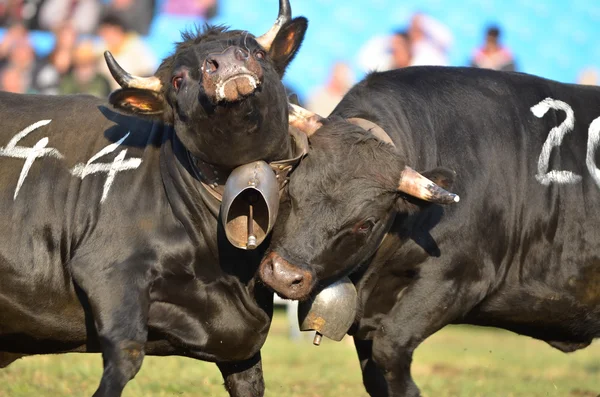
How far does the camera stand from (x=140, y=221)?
569cm

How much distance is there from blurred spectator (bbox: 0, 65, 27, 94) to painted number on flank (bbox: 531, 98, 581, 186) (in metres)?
8.82

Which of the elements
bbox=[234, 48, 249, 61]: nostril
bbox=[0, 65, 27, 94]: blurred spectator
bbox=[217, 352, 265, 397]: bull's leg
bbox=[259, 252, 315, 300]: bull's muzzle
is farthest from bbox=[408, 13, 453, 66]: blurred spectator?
bbox=[234, 48, 249, 61]: nostril

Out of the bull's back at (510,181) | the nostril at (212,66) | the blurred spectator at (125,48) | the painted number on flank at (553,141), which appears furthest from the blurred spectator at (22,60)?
the nostril at (212,66)

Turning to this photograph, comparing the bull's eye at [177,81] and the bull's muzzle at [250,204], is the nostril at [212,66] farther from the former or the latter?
the bull's muzzle at [250,204]

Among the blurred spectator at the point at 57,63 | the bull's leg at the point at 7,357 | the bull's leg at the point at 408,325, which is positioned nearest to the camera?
the bull's leg at the point at 408,325

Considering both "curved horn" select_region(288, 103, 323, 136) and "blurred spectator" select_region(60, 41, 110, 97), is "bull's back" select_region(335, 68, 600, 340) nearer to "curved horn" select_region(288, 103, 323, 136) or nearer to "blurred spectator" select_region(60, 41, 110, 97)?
"curved horn" select_region(288, 103, 323, 136)

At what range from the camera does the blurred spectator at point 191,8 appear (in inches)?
568

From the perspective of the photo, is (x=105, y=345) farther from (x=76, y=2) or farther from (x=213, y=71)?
(x=76, y=2)

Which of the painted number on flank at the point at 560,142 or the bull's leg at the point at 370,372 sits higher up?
the painted number on flank at the point at 560,142

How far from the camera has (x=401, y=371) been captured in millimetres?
6051

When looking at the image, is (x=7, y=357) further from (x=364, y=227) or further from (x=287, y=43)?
(x=287, y=43)

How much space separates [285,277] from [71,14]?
967cm

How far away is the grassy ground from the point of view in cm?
762

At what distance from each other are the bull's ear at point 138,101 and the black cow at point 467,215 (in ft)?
2.43
